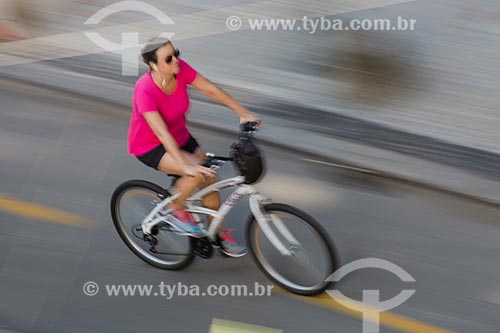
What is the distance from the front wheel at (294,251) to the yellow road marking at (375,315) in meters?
0.07

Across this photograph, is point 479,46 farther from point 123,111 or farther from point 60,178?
point 60,178

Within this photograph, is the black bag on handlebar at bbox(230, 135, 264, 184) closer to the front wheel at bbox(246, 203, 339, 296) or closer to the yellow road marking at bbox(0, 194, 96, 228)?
the front wheel at bbox(246, 203, 339, 296)

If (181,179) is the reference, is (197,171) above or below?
below

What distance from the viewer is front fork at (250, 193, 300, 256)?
579 centimetres

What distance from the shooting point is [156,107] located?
5625 millimetres

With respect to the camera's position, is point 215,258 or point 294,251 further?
point 215,258

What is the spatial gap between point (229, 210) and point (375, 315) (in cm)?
132

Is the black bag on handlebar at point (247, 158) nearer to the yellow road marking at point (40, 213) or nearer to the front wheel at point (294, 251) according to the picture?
the front wheel at point (294, 251)

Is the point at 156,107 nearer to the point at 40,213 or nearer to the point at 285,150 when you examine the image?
the point at 40,213

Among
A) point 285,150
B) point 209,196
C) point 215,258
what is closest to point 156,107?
point 209,196

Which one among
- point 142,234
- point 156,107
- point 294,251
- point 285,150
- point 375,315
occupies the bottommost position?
point 375,315

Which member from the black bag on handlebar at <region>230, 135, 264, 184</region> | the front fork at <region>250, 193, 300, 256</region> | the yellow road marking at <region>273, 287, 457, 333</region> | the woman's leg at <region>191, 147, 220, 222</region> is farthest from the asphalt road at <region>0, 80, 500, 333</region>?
the black bag on handlebar at <region>230, 135, 264, 184</region>

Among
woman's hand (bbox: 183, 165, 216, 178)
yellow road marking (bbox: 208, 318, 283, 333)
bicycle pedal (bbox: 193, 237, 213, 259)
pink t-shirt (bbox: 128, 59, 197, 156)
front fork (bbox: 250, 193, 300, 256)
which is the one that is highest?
pink t-shirt (bbox: 128, 59, 197, 156)

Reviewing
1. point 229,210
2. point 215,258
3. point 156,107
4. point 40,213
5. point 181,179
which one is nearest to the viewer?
point 156,107
